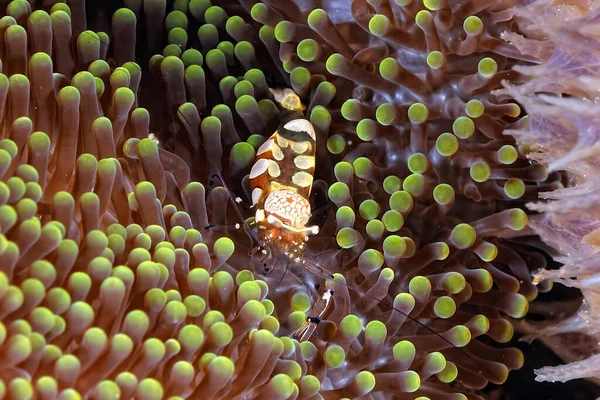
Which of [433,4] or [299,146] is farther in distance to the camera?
[299,146]

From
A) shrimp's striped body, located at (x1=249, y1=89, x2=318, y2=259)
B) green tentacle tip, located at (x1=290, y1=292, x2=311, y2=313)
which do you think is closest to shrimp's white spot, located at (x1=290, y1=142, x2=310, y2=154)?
shrimp's striped body, located at (x1=249, y1=89, x2=318, y2=259)

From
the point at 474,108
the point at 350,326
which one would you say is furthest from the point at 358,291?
the point at 474,108

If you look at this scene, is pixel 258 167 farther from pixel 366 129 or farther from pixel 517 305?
pixel 517 305

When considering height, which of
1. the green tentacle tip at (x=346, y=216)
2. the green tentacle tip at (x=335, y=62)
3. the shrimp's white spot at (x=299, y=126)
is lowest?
the green tentacle tip at (x=346, y=216)

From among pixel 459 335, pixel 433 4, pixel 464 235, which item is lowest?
pixel 459 335

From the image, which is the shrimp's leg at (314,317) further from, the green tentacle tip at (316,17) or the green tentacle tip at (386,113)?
the green tentacle tip at (316,17)

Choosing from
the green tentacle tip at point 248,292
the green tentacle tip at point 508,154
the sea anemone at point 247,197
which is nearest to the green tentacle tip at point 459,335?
the sea anemone at point 247,197

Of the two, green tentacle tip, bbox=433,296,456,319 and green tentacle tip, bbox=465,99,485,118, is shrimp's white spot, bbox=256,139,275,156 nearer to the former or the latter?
green tentacle tip, bbox=465,99,485,118
